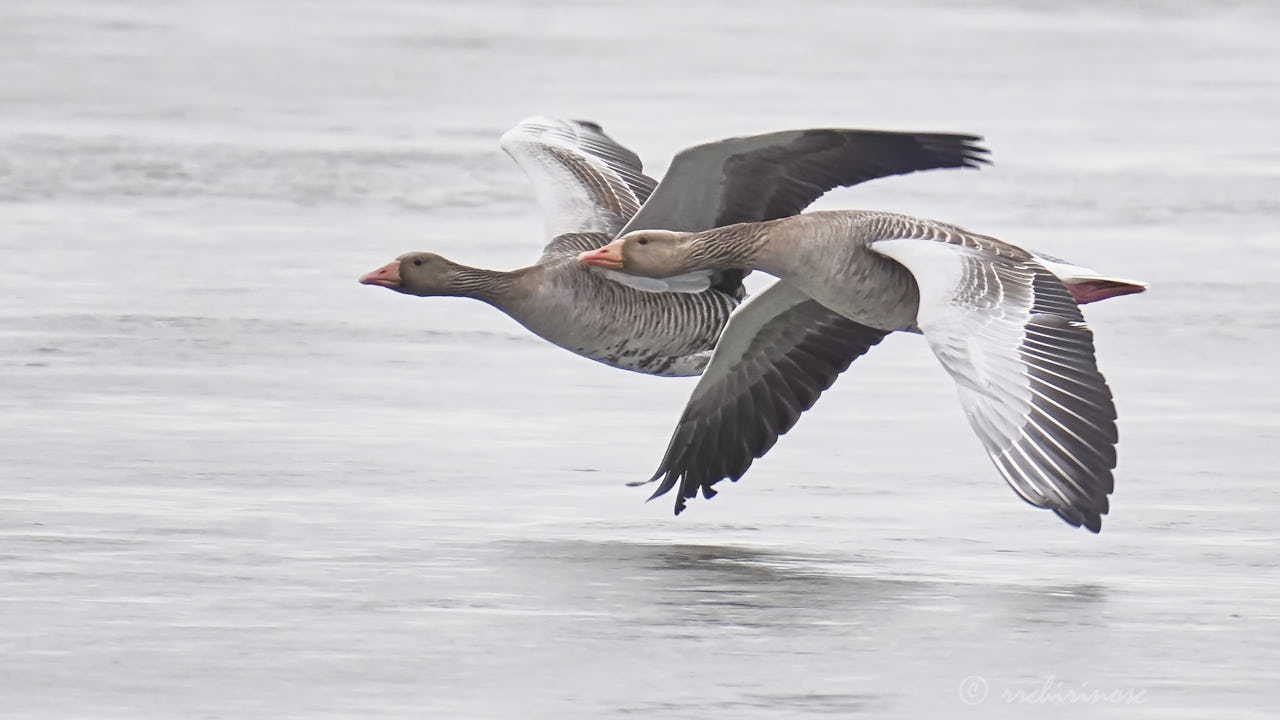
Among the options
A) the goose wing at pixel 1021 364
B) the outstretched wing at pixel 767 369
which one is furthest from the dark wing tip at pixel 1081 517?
the outstretched wing at pixel 767 369

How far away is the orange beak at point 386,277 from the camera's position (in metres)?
10.1

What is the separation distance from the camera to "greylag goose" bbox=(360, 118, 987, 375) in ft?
31.6

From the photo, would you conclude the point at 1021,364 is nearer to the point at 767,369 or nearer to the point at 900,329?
the point at 900,329

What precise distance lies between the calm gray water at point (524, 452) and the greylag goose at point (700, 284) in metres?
0.35

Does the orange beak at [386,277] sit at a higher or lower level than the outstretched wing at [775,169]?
lower

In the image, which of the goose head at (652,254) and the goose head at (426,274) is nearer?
the goose head at (652,254)

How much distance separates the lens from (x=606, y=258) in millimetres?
9438

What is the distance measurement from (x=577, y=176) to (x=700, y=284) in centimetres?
135

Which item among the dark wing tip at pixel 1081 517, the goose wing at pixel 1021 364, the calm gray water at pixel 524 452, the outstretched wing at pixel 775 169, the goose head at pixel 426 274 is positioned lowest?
the calm gray water at pixel 524 452

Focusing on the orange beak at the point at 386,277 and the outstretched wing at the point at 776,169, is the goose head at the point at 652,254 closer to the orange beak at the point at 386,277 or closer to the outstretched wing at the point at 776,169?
the outstretched wing at the point at 776,169

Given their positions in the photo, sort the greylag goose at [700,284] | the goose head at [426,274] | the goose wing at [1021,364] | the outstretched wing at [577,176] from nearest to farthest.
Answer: the goose wing at [1021,364] → the greylag goose at [700,284] → the goose head at [426,274] → the outstretched wing at [577,176]

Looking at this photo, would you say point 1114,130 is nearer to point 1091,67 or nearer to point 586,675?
point 1091,67

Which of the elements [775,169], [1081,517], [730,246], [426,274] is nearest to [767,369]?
[730,246]

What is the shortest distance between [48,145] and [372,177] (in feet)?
8.21
